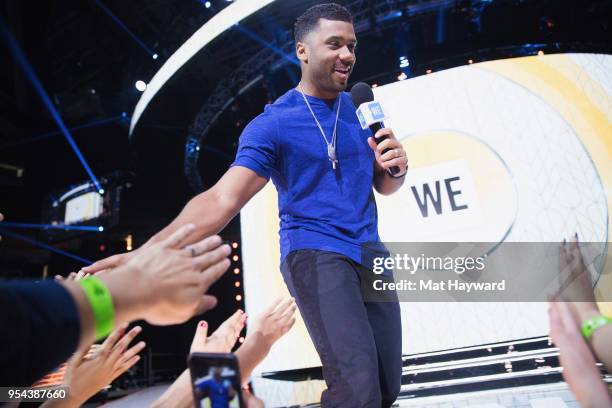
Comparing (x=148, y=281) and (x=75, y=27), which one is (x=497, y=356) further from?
(x=75, y=27)

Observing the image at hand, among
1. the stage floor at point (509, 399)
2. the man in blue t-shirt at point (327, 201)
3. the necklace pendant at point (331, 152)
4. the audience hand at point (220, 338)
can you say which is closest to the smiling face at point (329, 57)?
the man in blue t-shirt at point (327, 201)

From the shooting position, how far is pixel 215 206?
5.79 feet

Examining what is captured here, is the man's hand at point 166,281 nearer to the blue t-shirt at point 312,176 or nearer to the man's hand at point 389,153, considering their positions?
the blue t-shirt at point 312,176

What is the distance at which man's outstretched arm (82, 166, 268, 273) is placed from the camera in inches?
61.5

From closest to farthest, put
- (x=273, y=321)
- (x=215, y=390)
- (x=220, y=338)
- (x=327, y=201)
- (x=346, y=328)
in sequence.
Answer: (x=215, y=390) < (x=346, y=328) < (x=220, y=338) < (x=327, y=201) < (x=273, y=321)

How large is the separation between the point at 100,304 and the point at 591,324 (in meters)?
1.01

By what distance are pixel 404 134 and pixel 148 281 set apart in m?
4.06

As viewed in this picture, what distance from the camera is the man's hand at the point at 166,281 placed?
3.17ft

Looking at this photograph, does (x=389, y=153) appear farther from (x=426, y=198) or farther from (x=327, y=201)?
(x=426, y=198)

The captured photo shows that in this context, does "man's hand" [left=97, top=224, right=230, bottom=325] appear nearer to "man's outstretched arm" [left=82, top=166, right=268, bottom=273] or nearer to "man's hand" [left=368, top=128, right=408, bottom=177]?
"man's outstretched arm" [left=82, top=166, right=268, bottom=273]

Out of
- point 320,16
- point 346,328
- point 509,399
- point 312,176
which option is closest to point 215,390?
point 346,328

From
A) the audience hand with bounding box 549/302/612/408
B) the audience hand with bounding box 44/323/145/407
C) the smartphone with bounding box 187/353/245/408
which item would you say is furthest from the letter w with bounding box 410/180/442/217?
the smartphone with bounding box 187/353/245/408

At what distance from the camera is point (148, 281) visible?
0.99 meters

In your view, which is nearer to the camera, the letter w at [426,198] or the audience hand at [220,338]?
the audience hand at [220,338]
